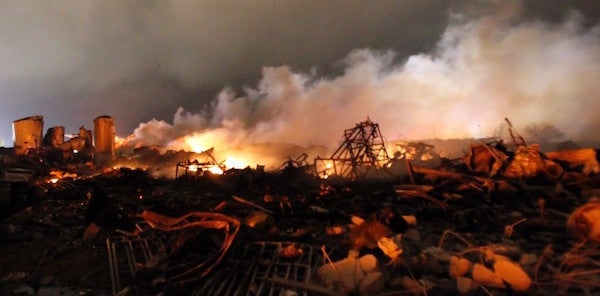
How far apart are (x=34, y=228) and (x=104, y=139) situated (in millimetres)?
23028

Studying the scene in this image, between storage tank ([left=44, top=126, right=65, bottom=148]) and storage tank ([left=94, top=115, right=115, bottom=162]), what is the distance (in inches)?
147

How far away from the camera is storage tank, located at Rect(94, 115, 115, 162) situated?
95.2 feet

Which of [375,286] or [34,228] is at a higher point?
[34,228]

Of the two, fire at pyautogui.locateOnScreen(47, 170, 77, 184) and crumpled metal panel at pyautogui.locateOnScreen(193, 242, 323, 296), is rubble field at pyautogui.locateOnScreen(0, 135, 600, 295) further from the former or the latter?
fire at pyautogui.locateOnScreen(47, 170, 77, 184)

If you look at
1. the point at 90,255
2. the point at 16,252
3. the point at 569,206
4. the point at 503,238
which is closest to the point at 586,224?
the point at 503,238

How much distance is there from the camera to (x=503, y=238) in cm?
719

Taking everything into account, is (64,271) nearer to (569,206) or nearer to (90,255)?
(90,255)

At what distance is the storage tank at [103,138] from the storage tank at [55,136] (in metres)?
3.75

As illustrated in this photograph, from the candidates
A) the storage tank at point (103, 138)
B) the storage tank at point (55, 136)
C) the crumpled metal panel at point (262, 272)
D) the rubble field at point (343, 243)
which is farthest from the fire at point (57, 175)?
the crumpled metal panel at point (262, 272)

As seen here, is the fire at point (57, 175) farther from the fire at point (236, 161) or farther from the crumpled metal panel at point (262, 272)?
the crumpled metal panel at point (262, 272)

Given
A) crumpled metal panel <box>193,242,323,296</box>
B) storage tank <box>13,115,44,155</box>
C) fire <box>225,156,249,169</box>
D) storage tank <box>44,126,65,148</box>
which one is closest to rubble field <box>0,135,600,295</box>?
crumpled metal panel <box>193,242,323,296</box>

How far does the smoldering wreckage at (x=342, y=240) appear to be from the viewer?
5012 mm

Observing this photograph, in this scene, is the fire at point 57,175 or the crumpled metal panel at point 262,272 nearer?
the crumpled metal panel at point 262,272

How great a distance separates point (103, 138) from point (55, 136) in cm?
515
